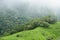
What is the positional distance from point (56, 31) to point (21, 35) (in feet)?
53.5

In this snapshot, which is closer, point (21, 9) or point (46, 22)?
point (46, 22)

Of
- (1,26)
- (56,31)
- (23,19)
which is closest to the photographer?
(56,31)

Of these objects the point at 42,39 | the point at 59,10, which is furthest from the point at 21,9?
the point at 42,39

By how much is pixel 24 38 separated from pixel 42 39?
207 inches

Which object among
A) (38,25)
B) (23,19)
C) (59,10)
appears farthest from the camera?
(59,10)

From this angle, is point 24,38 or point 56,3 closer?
point 24,38

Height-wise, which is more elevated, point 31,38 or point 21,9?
point 31,38

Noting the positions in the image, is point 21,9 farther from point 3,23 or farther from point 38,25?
point 38,25

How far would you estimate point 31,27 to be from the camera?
60.6 meters

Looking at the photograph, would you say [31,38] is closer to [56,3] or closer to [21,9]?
[21,9]

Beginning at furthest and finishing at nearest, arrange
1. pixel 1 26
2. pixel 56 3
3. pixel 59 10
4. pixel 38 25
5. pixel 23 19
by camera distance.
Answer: pixel 56 3
pixel 59 10
pixel 23 19
pixel 1 26
pixel 38 25

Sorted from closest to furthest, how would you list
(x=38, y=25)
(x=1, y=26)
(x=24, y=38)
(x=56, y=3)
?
(x=24, y=38) < (x=38, y=25) < (x=1, y=26) < (x=56, y=3)

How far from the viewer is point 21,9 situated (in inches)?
6708

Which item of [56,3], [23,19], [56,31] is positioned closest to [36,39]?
[56,31]
